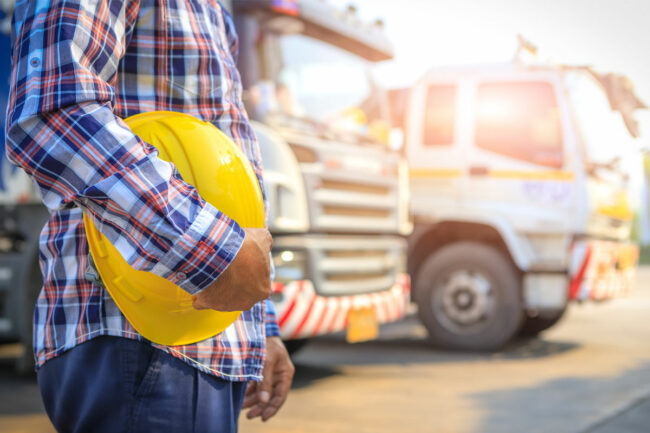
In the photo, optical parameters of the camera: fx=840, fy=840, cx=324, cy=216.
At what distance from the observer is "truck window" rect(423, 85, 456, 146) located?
24.2ft

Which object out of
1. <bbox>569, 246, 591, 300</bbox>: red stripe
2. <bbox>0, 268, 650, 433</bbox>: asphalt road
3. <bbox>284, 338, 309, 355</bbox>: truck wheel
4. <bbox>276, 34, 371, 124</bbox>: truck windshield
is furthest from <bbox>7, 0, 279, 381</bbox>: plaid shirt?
<bbox>569, 246, 591, 300</bbox>: red stripe

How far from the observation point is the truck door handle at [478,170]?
7.27 metres

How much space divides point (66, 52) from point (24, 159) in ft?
0.53

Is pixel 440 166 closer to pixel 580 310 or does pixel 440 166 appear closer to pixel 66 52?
pixel 580 310

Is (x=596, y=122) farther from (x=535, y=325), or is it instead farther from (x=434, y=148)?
(x=535, y=325)

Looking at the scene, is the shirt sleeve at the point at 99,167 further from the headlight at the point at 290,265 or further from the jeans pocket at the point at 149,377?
the headlight at the point at 290,265

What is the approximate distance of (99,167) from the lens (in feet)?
3.72

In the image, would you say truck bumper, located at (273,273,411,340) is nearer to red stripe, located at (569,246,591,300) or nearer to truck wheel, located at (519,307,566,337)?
red stripe, located at (569,246,591,300)

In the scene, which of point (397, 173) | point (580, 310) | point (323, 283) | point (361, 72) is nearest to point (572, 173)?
point (397, 173)

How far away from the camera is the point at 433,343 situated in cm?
753

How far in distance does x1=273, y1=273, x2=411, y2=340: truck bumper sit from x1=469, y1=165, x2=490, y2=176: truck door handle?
1.77 m

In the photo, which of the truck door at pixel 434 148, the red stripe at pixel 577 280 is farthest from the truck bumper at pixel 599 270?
the truck door at pixel 434 148

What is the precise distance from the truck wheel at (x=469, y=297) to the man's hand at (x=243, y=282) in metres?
6.19

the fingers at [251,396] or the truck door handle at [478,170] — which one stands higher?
the truck door handle at [478,170]
